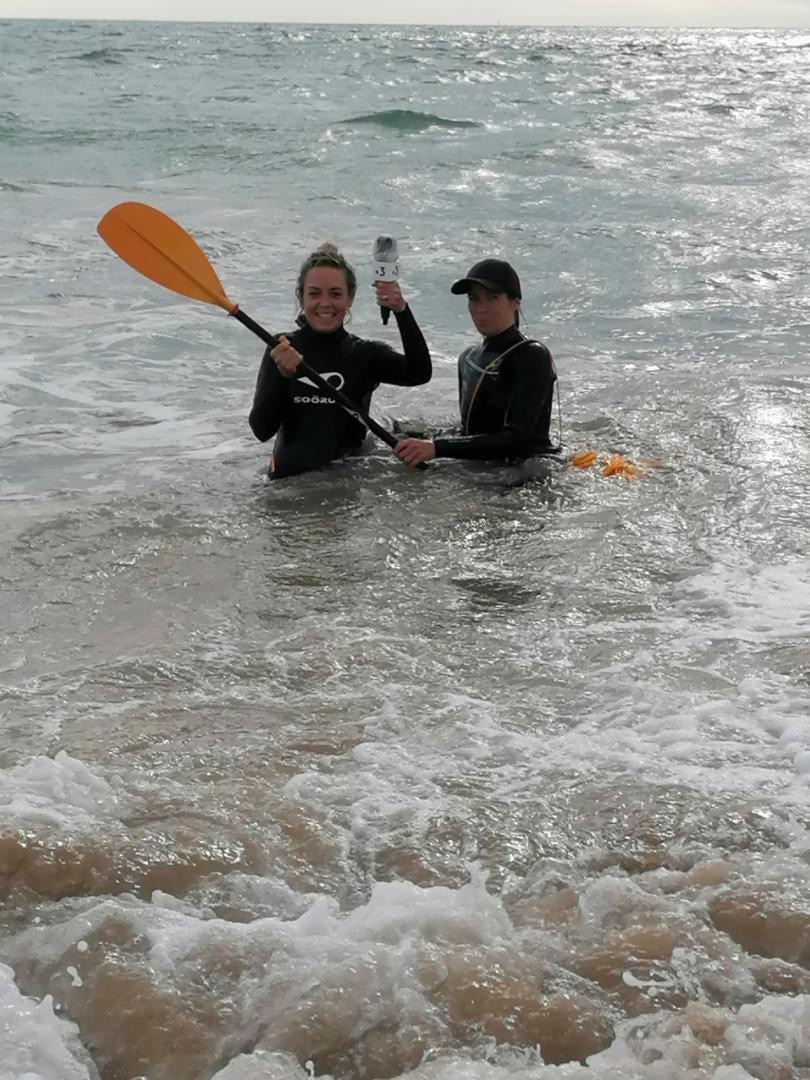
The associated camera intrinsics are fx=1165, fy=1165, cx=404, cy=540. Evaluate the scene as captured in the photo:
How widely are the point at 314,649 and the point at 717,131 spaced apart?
2219 centimetres

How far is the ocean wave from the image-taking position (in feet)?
79.3

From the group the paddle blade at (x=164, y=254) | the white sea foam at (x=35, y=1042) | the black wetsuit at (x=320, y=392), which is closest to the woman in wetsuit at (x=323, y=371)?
the black wetsuit at (x=320, y=392)

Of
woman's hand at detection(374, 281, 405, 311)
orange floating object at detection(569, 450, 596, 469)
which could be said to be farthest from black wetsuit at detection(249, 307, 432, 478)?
orange floating object at detection(569, 450, 596, 469)

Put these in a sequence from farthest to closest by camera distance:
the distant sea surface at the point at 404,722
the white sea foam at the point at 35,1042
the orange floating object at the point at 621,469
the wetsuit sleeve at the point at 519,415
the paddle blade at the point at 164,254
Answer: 1. the paddle blade at the point at 164,254
2. the orange floating object at the point at 621,469
3. the wetsuit sleeve at the point at 519,415
4. the distant sea surface at the point at 404,722
5. the white sea foam at the point at 35,1042

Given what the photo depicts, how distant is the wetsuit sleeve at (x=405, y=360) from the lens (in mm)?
5398

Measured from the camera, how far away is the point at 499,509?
5.28m

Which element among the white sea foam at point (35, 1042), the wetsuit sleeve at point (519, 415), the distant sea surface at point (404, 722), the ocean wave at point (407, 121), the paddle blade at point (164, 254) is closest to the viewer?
the white sea foam at point (35, 1042)

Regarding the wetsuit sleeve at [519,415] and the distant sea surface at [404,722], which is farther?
the wetsuit sleeve at [519,415]

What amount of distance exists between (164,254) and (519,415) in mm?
2001

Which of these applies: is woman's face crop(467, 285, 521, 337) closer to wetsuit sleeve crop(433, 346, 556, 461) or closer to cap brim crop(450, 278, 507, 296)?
cap brim crop(450, 278, 507, 296)

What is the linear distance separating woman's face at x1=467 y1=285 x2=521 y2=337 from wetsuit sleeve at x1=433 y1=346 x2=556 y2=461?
177 mm

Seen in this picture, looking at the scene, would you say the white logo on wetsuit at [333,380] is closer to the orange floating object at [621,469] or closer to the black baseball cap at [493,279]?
the black baseball cap at [493,279]

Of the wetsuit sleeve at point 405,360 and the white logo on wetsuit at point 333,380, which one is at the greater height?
the wetsuit sleeve at point 405,360

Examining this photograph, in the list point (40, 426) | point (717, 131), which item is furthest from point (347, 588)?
point (717, 131)
